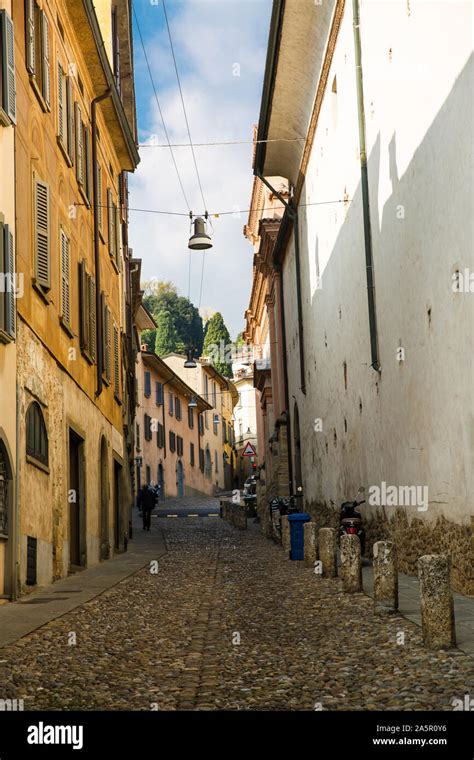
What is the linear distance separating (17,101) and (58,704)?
893cm

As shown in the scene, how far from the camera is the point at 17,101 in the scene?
12844 millimetres

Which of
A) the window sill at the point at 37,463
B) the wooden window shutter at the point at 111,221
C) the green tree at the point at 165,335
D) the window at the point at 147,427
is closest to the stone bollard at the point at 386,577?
the window sill at the point at 37,463

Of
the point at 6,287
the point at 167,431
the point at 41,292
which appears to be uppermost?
the point at 167,431

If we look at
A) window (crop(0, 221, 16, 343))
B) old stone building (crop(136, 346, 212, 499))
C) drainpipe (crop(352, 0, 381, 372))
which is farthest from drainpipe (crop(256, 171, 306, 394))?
old stone building (crop(136, 346, 212, 499))

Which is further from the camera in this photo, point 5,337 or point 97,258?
point 97,258

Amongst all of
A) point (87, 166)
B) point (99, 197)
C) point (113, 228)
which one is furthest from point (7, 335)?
point (113, 228)

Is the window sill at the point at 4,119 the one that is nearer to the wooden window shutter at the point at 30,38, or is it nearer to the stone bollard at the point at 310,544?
the wooden window shutter at the point at 30,38

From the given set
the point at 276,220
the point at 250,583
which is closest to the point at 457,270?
the point at 250,583

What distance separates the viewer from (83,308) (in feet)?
59.0

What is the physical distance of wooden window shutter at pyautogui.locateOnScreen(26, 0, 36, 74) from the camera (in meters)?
13.6

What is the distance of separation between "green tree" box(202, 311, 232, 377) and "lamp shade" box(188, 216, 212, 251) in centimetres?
6846

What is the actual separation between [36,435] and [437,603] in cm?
739

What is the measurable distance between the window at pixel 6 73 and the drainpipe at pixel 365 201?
20.6ft

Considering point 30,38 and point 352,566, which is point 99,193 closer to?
point 30,38
